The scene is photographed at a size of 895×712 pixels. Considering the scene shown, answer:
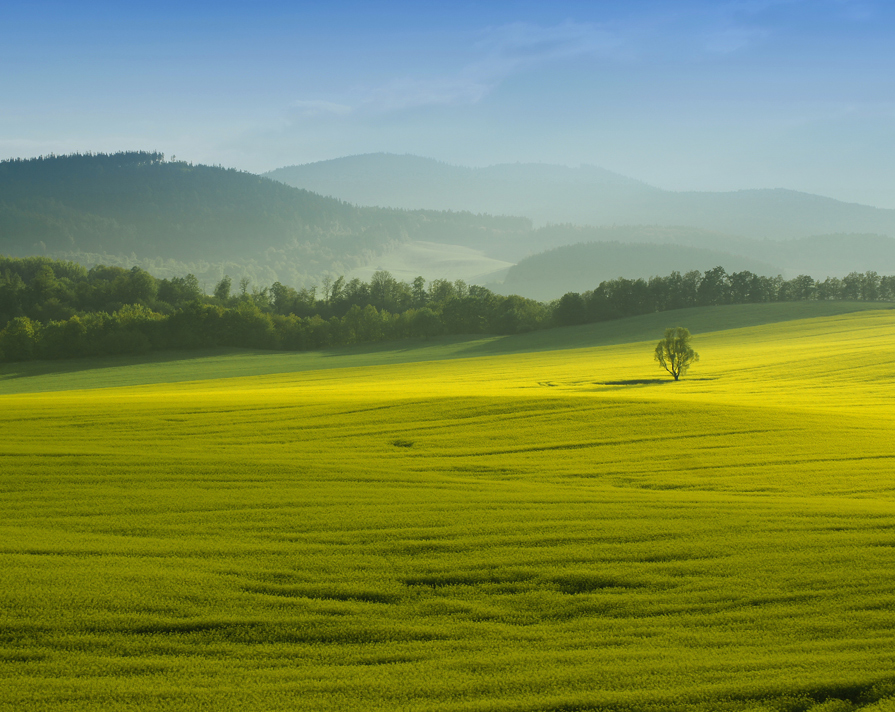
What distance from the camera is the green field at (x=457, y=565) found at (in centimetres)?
534

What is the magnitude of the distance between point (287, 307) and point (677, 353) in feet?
226

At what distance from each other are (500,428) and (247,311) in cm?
6382

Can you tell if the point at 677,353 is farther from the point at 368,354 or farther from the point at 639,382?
the point at 368,354

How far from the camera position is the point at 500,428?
1783 centimetres

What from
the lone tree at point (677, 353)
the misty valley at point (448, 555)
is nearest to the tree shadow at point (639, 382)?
the lone tree at point (677, 353)

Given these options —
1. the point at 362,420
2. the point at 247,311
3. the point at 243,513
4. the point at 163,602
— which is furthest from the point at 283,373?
the point at 163,602

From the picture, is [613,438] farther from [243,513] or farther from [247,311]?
[247,311]

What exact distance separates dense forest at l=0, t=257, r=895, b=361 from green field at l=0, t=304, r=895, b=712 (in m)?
52.4

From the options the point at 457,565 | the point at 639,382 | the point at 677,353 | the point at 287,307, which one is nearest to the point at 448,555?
the point at 457,565

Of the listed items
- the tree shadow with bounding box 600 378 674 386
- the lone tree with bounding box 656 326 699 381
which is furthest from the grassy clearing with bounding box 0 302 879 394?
the tree shadow with bounding box 600 378 674 386

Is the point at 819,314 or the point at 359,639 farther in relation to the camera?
the point at 819,314

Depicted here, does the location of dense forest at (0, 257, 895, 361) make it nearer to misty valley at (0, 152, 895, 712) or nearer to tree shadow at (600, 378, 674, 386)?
tree shadow at (600, 378, 674, 386)

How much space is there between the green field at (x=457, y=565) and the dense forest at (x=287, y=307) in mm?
52401

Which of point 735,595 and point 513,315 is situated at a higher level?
point 513,315
